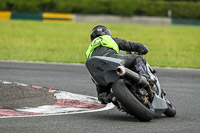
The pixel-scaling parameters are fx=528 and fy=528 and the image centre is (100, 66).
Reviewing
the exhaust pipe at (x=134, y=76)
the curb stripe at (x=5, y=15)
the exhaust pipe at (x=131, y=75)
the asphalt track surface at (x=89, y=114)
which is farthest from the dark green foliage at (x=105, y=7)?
the exhaust pipe at (x=131, y=75)

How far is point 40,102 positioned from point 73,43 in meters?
17.1

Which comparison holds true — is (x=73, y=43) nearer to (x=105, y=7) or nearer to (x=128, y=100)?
(x=128, y=100)

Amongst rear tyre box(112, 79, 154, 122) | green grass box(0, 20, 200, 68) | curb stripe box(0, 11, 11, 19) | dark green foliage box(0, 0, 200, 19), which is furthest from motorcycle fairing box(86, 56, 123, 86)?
dark green foliage box(0, 0, 200, 19)

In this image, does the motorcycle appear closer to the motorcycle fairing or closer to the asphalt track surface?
the motorcycle fairing

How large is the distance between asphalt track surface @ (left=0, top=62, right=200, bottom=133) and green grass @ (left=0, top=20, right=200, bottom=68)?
3.02 m

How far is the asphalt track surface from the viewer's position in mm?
7055

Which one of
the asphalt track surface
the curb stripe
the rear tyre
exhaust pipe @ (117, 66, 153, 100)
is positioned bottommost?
the curb stripe

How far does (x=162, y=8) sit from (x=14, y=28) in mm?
21126

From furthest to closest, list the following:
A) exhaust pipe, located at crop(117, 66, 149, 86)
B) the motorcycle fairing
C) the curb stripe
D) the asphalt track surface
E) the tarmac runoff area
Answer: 1. the curb stripe
2. the tarmac runoff area
3. the motorcycle fairing
4. exhaust pipe, located at crop(117, 66, 149, 86)
5. the asphalt track surface

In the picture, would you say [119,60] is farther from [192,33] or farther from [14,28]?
[192,33]

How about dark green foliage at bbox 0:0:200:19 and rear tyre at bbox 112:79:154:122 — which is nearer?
rear tyre at bbox 112:79:154:122

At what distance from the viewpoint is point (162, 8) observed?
4909cm

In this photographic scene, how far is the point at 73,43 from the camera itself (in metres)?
26.1

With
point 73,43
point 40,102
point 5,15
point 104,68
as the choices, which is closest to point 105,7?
point 5,15
